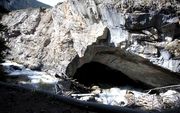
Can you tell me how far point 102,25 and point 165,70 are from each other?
3.68 meters

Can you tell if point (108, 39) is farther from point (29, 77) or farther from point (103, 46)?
point (29, 77)

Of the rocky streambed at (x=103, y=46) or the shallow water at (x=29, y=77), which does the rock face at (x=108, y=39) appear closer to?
the rocky streambed at (x=103, y=46)

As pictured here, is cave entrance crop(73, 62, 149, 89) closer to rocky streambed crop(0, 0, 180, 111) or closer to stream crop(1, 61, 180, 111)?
rocky streambed crop(0, 0, 180, 111)

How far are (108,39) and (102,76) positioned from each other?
323 centimetres

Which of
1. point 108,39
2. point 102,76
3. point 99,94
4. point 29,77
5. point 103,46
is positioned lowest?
point 99,94

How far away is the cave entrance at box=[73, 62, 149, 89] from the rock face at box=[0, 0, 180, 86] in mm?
583

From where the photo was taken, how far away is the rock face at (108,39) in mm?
14344

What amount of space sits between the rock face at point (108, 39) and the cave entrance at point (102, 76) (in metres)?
0.58

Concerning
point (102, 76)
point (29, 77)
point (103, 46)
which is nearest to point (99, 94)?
point (103, 46)

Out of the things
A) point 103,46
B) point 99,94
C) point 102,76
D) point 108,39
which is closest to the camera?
point 99,94

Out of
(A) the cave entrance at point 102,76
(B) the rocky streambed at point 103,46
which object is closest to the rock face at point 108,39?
(B) the rocky streambed at point 103,46

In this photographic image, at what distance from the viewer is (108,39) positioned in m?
15.2

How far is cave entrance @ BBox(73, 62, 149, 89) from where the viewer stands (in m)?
17.3

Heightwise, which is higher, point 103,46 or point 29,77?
point 103,46
